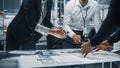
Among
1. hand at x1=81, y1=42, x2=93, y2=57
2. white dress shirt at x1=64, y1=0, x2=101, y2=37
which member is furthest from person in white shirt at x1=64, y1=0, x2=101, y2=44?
hand at x1=81, y1=42, x2=93, y2=57

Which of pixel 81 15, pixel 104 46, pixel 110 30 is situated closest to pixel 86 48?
pixel 104 46

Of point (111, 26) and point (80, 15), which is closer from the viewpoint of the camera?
point (111, 26)

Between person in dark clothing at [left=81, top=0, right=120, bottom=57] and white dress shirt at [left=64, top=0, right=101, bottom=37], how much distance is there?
0.43 m

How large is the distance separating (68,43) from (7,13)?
0.94 m

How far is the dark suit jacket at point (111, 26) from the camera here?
5.74ft

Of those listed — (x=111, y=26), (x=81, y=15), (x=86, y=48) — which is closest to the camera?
(x=86, y=48)

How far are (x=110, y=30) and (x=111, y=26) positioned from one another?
0.03 metres

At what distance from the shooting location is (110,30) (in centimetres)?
179

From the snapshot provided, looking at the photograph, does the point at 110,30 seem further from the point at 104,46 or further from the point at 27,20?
the point at 27,20

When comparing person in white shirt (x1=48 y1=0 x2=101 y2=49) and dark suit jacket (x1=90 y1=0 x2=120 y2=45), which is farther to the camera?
person in white shirt (x1=48 y1=0 x2=101 y2=49)

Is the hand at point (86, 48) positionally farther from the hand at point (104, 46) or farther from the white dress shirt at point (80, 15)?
the white dress shirt at point (80, 15)

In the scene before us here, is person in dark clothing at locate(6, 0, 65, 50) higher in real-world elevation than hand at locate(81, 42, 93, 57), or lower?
higher

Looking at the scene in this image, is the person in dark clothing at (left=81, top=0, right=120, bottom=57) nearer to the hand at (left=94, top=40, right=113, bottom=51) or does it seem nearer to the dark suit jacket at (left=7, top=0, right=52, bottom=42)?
the hand at (left=94, top=40, right=113, bottom=51)

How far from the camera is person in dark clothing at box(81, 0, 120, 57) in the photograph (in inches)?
67.3
